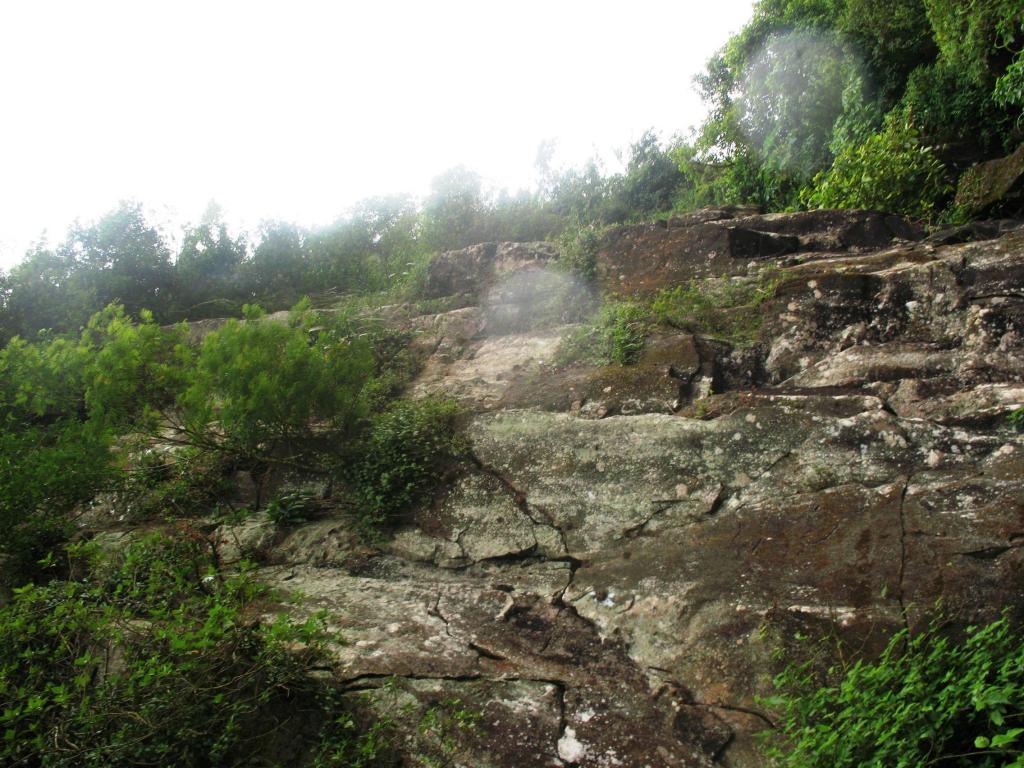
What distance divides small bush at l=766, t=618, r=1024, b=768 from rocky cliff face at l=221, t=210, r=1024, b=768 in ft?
1.01

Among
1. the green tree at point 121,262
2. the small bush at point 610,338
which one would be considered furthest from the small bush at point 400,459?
the green tree at point 121,262

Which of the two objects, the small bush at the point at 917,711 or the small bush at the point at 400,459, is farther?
the small bush at the point at 400,459

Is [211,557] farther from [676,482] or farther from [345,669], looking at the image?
[676,482]

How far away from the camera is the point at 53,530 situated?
580 cm

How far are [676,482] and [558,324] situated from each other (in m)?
3.08

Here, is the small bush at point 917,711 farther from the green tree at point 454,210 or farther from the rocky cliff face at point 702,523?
the green tree at point 454,210

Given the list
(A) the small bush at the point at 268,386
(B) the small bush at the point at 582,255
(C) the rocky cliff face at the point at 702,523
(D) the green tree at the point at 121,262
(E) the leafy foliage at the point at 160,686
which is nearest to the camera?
(E) the leafy foliage at the point at 160,686

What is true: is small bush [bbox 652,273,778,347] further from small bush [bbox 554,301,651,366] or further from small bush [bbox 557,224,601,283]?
small bush [bbox 557,224,601,283]

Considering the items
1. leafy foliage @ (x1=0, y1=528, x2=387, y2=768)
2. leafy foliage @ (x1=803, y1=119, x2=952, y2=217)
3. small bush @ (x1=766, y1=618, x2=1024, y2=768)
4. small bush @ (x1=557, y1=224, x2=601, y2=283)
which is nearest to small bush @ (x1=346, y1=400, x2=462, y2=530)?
leafy foliage @ (x1=0, y1=528, x2=387, y2=768)

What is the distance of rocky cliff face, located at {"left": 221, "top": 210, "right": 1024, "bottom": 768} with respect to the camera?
12.0 feet

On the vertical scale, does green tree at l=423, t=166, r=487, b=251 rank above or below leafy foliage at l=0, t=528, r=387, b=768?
above

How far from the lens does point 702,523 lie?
4582mm

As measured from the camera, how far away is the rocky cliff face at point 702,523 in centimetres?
366

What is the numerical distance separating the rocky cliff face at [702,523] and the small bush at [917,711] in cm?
31
